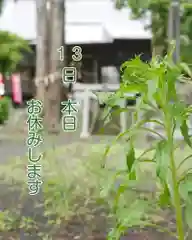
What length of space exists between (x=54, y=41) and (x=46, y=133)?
0.35 meters

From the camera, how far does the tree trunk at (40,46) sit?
1729 mm

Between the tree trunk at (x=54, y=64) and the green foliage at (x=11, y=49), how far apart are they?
0.12 metres

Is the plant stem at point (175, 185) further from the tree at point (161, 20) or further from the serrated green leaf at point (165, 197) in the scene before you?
the tree at point (161, 20)

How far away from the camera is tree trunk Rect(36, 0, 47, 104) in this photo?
1729 mm

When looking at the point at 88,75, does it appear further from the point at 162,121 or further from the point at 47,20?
the point at 162,121

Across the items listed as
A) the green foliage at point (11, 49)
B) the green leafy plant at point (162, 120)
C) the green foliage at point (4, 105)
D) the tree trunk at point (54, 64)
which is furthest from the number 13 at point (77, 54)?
the green leafy plant at point (162, 120)

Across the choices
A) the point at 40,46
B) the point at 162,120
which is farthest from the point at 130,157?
the point at 40,46

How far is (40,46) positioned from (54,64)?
12 cm

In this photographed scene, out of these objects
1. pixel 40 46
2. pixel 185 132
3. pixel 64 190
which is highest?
pixel 40 46

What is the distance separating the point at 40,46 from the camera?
1.76 metres

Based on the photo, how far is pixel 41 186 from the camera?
1613mm

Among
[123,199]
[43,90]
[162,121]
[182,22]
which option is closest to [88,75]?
[43,90]

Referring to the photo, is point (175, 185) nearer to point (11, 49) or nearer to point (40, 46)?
point (40, 46)

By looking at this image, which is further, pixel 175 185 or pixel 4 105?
pixel 4 105
